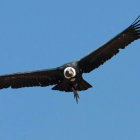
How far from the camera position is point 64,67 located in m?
32.8

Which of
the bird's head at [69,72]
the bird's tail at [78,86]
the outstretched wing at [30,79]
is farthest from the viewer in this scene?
the outstretched wing at [30,79]

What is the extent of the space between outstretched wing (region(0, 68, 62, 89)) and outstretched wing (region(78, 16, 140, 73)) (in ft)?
3.76

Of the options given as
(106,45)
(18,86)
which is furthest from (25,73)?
(106,45)

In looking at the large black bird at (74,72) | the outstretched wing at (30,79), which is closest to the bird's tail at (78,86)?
the large black bird at (74,72)

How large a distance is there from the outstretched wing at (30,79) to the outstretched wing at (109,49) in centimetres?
115

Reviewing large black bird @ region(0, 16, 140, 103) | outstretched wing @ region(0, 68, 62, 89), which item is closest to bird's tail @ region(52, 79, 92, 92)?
large black bird @ region(0, 16, 140, 103)

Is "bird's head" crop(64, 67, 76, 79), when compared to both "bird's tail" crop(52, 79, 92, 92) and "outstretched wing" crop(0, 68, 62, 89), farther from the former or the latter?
"outstretched wing" crop(0, 68, 62, 89)

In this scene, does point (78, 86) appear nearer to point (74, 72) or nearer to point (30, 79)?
point (74, 72)

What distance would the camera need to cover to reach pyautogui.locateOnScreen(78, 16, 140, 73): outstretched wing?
32.6 m

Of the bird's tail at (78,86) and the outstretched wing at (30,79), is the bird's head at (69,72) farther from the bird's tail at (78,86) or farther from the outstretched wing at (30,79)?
the outstretched wing at (30,79)

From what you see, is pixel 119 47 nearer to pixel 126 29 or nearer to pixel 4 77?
pixel 126 29

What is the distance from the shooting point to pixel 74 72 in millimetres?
32438

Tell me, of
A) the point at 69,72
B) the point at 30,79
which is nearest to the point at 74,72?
the point at 69,72

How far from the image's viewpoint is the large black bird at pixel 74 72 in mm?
32469
